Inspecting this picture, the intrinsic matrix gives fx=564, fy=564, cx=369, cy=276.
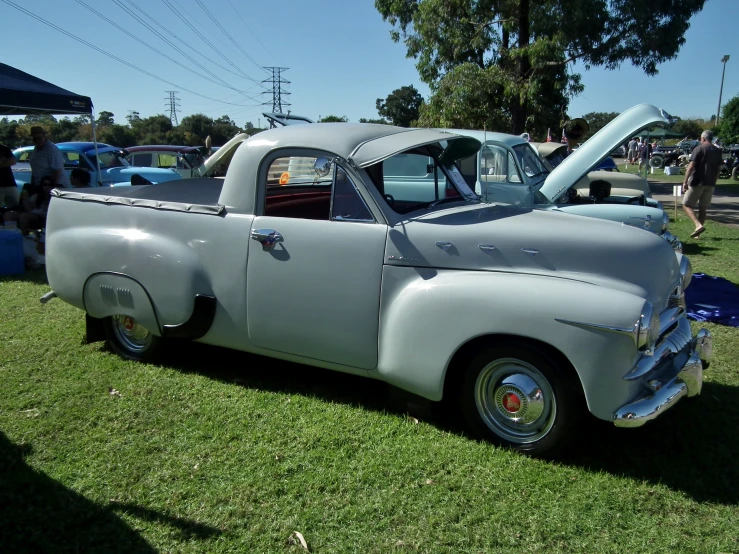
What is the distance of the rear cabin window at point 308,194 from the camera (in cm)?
345

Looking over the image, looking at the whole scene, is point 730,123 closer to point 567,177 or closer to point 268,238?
point 567,177

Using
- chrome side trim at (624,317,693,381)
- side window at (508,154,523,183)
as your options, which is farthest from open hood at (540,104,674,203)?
chrome side trim at (624,317,693,381)

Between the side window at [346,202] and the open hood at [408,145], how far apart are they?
140 millimetres

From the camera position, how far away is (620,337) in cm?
267

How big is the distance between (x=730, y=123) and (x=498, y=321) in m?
39.6

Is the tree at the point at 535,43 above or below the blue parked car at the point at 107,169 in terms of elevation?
above

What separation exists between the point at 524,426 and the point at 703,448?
1040mm

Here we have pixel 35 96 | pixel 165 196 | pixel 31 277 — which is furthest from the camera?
pixel 35 96

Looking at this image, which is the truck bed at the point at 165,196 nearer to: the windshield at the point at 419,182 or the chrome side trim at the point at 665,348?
the windshield at the point at 419,182

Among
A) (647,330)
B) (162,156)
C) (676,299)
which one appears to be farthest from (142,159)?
(647,330)

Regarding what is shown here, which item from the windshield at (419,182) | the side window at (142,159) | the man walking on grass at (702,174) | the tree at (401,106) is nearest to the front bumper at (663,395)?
the windshield at (419,182)

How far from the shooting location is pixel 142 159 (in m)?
15.6

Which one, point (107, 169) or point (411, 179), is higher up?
point (411, 179)

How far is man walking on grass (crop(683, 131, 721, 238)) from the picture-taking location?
966cm
